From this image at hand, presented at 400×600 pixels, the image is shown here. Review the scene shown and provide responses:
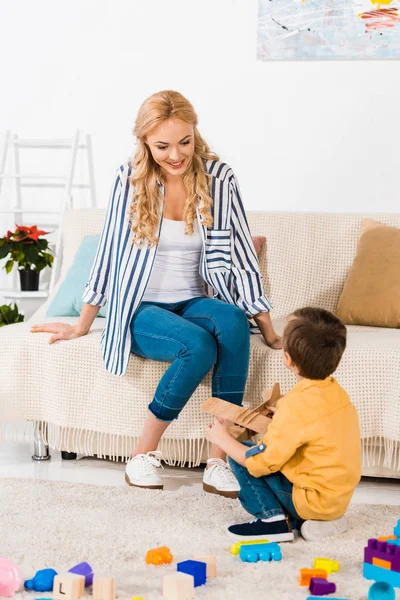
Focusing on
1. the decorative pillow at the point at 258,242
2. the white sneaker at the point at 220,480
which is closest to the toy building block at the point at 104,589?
the white sneaker at the point at 220,480

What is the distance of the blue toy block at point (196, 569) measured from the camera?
1.62 m

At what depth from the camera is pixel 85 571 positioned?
5.31 feet

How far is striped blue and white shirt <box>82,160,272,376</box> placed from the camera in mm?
2424

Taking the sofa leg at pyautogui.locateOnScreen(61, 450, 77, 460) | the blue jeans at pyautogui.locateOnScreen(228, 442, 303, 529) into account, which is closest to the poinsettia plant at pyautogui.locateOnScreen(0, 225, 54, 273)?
the sofa leg at pyautogui.locateOnScreen(61, 450, 77, 460)

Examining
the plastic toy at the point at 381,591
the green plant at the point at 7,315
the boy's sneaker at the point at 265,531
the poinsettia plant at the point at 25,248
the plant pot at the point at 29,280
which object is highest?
the poinsettia plant at the point at 25,248

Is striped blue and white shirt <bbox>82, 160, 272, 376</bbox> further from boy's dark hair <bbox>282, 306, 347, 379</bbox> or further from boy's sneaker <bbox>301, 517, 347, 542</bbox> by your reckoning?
boy's sneaker <bbox>301, 517, 347, 542</bbox>

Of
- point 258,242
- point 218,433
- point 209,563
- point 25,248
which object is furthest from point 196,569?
point 25,248

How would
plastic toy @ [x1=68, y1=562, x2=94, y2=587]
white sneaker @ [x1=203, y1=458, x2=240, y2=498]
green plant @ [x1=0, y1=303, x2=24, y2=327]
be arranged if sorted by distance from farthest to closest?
green plant @ [x1=0, y1=303, x2=24, y2=327] < white sneaker @ [x1=203, y1=458, x2=240, y2=498] < plastic toy @ [x1=68, y1=562, x2=94, y2=587]

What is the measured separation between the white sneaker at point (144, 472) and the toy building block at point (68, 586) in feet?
2.37

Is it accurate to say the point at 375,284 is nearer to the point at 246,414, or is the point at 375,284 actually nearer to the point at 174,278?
the point at 174,278

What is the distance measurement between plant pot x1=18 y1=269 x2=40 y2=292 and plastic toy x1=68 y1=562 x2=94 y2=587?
83.6 inches

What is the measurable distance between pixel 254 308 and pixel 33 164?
1691 millimetres

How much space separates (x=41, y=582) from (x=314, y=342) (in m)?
0.75

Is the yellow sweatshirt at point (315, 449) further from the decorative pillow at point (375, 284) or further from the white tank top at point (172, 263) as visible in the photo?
the decorative pillow at point (375, 284)
